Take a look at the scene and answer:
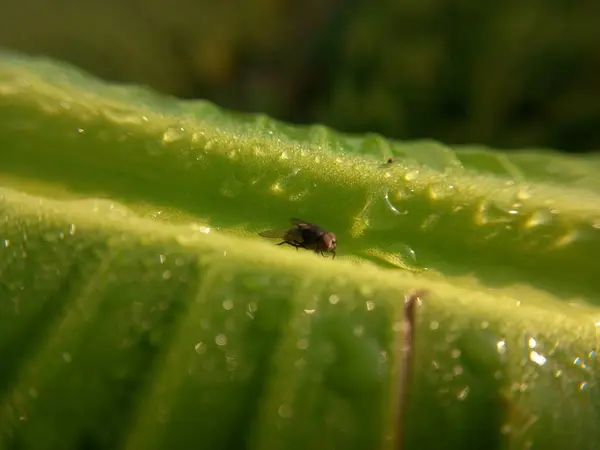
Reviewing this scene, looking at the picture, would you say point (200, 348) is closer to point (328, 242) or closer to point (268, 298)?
point (268, 298)

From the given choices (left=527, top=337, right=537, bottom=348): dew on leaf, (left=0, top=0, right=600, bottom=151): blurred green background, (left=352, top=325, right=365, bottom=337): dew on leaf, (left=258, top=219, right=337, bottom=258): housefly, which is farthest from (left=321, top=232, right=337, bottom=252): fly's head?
(left=0, top=0, right=600, bottom=151): blurred green background

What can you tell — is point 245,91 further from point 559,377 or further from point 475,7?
point 559,377

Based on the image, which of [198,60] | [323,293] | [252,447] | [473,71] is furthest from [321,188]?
[198,60]

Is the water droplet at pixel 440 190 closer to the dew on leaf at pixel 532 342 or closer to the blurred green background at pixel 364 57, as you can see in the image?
the dew on leaf at pixel 532 342

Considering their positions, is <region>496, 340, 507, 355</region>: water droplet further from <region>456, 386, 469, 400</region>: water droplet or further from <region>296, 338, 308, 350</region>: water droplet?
<region>296, 338, 308, 350</region>: water droplet

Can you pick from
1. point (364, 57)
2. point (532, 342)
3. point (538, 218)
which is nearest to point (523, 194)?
point (538, 218)

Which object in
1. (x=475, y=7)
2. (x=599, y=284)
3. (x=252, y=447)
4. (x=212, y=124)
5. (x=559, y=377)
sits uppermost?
(x=475, y=7)

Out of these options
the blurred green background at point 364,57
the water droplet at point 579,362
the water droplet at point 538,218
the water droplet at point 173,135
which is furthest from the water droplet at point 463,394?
the blurred green background at point 364,57
